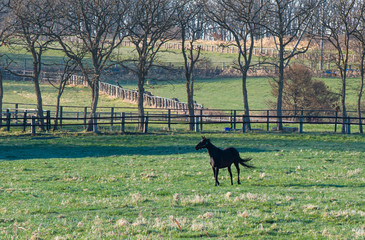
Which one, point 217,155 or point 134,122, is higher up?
point 134,122

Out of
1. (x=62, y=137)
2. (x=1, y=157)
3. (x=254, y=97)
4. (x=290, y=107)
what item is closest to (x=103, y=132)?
(x=62, y=137)

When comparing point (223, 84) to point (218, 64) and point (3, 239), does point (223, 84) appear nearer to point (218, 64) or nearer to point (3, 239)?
point (218, 64)

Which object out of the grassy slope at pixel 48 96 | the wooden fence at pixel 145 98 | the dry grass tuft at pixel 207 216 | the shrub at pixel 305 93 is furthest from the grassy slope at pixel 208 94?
the dry grass tuft at pixel 207 216

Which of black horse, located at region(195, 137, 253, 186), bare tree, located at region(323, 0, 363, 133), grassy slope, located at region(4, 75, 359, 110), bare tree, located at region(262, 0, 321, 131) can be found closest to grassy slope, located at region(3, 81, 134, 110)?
grassy slope, located at region(4, 75, 359, 110)

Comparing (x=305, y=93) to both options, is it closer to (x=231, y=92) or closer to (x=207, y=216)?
(x=231, y=92)

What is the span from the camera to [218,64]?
4016 inches

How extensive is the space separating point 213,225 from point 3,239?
3.92m

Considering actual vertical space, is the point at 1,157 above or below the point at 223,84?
below

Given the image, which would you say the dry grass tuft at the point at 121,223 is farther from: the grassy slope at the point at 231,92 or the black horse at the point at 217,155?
the grassy slope at the point at 231,92

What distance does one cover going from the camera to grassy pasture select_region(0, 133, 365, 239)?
9.38m

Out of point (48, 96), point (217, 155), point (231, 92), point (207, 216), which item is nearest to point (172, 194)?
point (217, 155)

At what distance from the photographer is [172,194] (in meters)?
13.9

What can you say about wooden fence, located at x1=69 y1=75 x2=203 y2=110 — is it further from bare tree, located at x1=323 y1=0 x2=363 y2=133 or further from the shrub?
bare tree, located at x1=323 y1=0 x2=363 y2=133

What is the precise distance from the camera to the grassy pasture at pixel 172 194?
9383 mm
